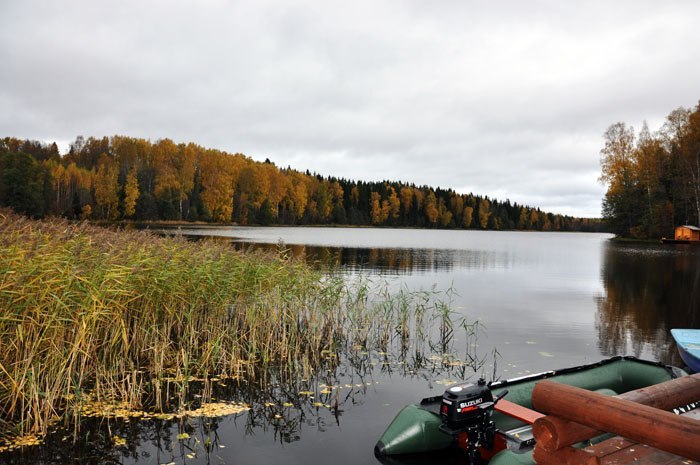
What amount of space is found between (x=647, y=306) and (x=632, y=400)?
1666 centimetres

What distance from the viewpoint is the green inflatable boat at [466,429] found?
4.90m

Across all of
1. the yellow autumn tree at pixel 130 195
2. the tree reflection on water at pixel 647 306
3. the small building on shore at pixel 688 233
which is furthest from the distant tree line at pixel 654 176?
the yellow autumn tree at pixel 130 195

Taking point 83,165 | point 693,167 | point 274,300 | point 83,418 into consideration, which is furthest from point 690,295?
point 83,165

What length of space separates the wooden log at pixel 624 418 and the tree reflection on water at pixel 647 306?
975 centimetres

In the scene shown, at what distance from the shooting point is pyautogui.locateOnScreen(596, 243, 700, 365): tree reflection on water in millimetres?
12203

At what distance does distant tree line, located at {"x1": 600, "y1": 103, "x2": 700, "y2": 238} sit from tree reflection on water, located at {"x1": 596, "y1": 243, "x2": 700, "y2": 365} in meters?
20.9

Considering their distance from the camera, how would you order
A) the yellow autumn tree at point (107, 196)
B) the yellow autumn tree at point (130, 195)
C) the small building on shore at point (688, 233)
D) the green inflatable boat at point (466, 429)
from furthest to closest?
the yellow autumn tree at point (130, 195) → the yellow autumn tree at point (107, 196) → the small building on shore at point (688, 233) → the green inflatable boat at point (466, 429)

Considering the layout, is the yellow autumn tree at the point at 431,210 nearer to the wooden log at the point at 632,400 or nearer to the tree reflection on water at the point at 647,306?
the tree reflection on water at the point at 647,306

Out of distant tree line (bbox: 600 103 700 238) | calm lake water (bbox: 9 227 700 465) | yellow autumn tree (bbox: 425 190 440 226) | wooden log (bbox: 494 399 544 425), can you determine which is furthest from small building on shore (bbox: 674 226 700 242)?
yellow autumn tree (bbox: 425 190 440 226)

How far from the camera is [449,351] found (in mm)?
10594

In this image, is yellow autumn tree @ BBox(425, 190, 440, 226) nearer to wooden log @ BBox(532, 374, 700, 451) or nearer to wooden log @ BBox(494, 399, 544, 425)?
wooden log @ BBox(494, 399, 544, 425)

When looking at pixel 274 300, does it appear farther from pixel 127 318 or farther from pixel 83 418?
pixel 83 418

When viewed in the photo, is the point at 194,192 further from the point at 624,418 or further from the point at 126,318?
the point at 624,418

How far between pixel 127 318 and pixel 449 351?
671cm
